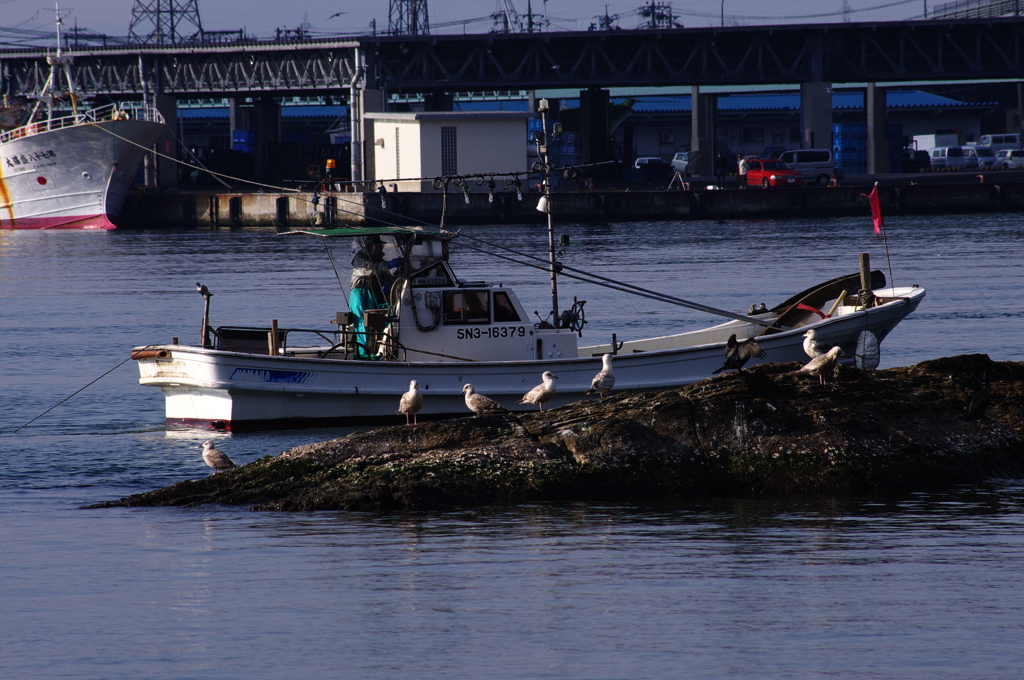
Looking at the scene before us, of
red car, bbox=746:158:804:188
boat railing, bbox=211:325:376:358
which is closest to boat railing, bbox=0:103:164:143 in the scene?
red car, bbox=746:158:804:188

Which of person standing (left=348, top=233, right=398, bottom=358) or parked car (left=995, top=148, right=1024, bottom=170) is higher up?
parked car (left=995, top=148, right=1024, bottom=170)

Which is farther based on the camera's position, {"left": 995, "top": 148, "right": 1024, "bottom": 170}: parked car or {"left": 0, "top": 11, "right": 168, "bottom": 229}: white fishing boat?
{"left": 995, "top": 148, "right": 1024, "bottom": 170}: parked car

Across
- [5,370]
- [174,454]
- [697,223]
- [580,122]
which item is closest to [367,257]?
[174,454]

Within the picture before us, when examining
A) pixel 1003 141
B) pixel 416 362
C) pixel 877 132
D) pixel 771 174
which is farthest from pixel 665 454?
pixel 1003 141

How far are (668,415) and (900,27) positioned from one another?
61.3 metres

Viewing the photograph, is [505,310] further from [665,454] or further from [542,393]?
[665,454]

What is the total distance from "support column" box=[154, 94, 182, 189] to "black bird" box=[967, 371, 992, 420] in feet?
192

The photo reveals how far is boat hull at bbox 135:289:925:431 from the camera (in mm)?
16797

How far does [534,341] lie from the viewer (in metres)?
17.4

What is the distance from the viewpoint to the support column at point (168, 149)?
68.6m

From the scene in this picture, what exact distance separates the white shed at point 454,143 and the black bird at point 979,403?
148 feet

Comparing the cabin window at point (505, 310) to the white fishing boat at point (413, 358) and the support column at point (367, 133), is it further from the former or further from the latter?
the support column at point (367, 133)

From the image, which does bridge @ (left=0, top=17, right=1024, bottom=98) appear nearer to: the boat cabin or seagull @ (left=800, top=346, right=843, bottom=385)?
the boat cabin

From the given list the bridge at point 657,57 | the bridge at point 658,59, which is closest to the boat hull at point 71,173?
the bridge at point 658,59
